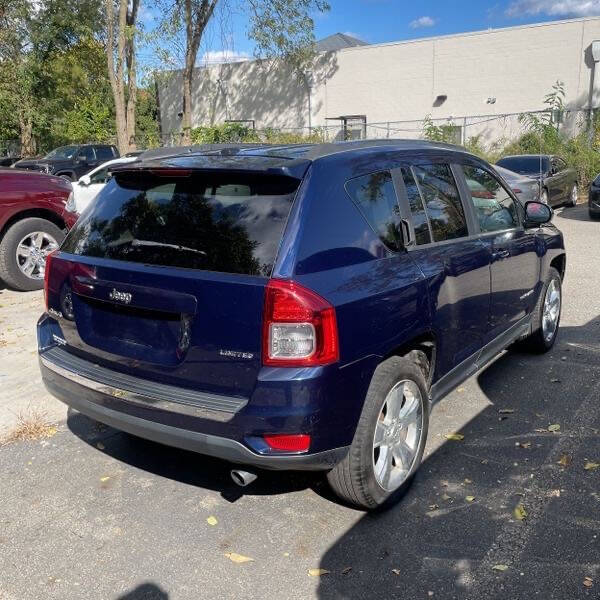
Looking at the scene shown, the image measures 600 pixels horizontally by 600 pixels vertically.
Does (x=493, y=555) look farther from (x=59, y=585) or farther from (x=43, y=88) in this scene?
(x=43, y=88)

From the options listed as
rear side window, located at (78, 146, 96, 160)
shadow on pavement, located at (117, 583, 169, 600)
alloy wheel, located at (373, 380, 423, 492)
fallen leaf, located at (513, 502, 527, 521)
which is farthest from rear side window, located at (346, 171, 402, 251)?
rear side window, located at (78, 146, 96, 160)

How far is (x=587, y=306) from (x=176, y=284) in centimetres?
570

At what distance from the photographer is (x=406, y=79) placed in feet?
101

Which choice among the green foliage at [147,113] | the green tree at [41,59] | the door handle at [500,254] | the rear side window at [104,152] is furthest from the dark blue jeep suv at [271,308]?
the green foliage at [147,113]

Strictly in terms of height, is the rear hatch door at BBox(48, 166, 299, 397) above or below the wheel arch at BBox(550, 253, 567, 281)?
above

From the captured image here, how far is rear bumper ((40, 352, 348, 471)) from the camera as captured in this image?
104 inches

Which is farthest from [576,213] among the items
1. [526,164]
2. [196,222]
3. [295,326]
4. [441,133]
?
[295,326]

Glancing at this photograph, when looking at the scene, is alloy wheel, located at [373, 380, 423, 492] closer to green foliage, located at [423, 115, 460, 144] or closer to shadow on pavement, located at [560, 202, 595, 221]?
shadow on pavement, located at [560, 202, 595, 221]

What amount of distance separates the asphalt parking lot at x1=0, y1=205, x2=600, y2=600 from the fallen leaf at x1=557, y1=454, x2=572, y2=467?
12 millimetres

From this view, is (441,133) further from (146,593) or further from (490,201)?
(146,593)

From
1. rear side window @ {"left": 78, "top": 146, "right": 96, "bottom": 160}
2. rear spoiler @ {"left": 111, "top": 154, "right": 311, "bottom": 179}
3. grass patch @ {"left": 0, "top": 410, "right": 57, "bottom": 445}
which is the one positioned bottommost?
grass patch @ {"left": 0, "top": 410, "right": 57, "bottom": 445}

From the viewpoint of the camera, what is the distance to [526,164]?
15242 millimetres

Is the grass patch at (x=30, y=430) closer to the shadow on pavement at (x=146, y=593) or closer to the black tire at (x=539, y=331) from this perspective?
the shadow on pavement at (x=146, y=593)

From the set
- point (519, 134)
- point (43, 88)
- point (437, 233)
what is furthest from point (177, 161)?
point (43, 88)
